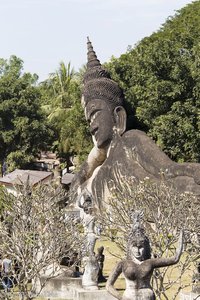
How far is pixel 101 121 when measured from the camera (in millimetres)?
28719

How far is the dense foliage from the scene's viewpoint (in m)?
30.0

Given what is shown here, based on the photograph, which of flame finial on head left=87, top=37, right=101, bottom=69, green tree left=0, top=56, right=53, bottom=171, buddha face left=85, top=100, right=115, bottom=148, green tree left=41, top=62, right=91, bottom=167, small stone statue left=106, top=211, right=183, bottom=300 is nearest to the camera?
small stone statue left=106, top=211, right=183, bottom=300

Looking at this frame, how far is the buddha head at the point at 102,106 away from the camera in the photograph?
28573mm

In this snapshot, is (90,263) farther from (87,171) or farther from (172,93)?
(172,93)

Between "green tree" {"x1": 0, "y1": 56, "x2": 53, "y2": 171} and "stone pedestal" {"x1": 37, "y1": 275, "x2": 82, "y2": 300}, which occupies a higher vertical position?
"green tree" {"x1": 0, "y1": 56, "x2": 53, "y2": 171}

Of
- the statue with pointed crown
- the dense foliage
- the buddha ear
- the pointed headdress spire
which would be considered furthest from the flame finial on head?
the buddha ear

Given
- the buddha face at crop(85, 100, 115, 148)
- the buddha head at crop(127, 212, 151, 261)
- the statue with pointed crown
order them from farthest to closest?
the buddha face at crop(85, 100, 115, 148) → the statue with pointed crown → the buddha head at crop(127, 212, 151, 261)

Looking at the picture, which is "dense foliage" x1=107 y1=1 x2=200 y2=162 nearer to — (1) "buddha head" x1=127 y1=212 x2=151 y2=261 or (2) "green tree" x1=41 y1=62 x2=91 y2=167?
(2) "green tree" x1=41 y1=62 x2=91 y2=167

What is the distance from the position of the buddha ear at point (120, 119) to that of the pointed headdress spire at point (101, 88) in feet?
1.00

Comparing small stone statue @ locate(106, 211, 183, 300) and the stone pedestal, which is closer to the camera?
small stone statue @ locate(106, 211, 183, 300)

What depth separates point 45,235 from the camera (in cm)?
1455

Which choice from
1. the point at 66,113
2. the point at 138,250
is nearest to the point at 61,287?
the point at 138,250

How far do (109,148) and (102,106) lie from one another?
174 centimetres

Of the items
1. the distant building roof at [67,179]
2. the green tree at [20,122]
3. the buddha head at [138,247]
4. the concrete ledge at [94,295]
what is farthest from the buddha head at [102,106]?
the buddha head at [138,247]
